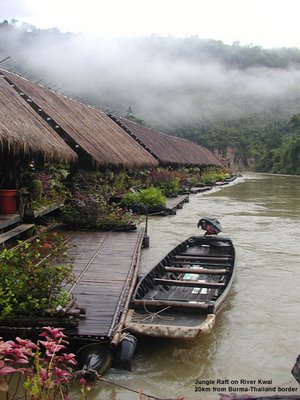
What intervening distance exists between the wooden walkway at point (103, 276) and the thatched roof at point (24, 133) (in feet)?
5.93

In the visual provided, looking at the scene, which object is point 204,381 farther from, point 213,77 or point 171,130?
point 213,77

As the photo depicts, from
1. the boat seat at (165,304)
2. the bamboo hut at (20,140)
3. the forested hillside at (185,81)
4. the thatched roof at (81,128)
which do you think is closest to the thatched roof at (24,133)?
the bamboo hut at (20,140)

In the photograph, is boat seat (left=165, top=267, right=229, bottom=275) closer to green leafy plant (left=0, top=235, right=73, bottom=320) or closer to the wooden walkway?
the wooden walkway

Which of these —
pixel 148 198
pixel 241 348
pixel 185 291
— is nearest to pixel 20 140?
pixel 185 291

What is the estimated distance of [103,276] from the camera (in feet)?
21.5

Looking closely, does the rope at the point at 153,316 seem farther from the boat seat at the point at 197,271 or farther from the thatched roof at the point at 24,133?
the thatched roof at the point at 24,133

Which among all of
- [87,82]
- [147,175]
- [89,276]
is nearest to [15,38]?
[87,82]

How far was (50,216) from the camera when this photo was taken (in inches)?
443

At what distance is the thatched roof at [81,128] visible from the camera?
12.5 m

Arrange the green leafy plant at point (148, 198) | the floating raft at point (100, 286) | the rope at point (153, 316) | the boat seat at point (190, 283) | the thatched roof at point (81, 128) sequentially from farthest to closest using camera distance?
the green leafy plant at point (148, 198), the thatched roof at point (81, 128), the boat seat at point (190, 283), the rope at point (153, 316), the floating raft at point (100, 286)

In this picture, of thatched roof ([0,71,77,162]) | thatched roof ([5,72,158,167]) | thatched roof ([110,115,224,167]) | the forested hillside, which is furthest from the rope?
the forested hillside

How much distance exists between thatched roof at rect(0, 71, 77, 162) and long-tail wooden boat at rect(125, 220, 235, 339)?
3162mm

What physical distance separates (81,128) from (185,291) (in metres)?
8.42

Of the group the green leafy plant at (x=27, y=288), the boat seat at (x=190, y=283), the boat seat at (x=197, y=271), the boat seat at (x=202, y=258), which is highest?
the green leafy plant at (x=27, y=288)
